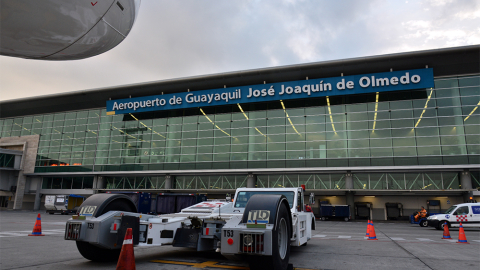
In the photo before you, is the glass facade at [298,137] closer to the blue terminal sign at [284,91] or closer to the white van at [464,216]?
the blue terminal sign at [284,91]

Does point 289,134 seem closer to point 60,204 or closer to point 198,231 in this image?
point 60,204

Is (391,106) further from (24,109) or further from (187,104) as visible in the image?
(24,109)

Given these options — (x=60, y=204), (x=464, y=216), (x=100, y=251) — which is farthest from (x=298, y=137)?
(x=100, y=251)

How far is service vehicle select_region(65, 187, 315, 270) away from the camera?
522cm

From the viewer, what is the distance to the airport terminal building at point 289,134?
30.0m

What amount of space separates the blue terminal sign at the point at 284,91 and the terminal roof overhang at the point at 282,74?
0.72 meters

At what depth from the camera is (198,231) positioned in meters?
6.52

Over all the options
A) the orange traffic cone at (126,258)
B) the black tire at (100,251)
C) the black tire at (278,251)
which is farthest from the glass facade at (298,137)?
the orange traffic cone at (126,258)

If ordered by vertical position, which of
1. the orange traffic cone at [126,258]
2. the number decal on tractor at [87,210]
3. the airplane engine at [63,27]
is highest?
the airplane engine at [63,27]

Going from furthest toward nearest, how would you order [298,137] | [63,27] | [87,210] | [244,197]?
[298,137]
[244,197]
[87,210]
[63,27]

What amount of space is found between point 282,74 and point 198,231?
1140 inches

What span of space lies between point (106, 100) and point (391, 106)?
3362cm

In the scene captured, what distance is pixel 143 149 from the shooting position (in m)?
38.9

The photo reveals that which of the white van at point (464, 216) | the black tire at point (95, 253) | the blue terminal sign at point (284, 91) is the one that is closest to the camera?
the black tire at point (95, 253)
